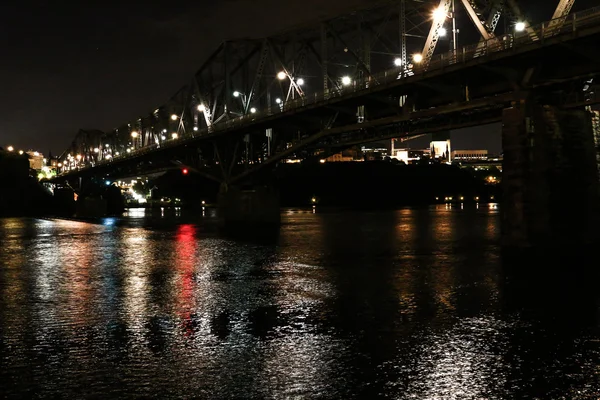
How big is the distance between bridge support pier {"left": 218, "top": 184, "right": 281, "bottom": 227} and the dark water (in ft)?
154

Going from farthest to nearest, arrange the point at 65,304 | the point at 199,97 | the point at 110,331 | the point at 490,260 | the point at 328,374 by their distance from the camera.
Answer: the point at 199,97
the point at 490,260
the point at 65,304
the point at 110,331
the point at 328,374

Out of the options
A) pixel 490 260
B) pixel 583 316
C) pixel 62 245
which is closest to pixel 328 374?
pixel 583 316

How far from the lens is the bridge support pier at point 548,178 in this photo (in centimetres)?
3709

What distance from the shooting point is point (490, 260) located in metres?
33.4

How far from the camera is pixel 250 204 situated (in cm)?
8081

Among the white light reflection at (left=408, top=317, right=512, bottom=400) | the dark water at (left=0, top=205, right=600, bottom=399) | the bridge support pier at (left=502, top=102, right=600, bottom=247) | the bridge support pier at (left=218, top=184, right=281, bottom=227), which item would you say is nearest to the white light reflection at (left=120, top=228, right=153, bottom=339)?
the dark water at (left=0, top=205, right=600, bottom=399)

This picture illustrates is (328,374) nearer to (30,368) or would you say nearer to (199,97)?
(30,368)

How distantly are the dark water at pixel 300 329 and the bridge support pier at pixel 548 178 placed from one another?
16.4 feet

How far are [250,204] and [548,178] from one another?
48176 mm

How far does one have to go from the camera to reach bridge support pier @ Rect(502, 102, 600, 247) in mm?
37094

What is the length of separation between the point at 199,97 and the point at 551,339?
308ft

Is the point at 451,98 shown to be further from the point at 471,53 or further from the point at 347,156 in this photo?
the point at 347,156

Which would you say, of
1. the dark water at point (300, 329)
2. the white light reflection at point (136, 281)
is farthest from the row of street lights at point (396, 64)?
the white light reflection at point (136, 281)

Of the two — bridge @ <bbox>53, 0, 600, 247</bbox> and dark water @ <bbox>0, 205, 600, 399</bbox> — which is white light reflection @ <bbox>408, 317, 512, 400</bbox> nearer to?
dark water @ <bbox>0, 205, 600, 399</bbox>
